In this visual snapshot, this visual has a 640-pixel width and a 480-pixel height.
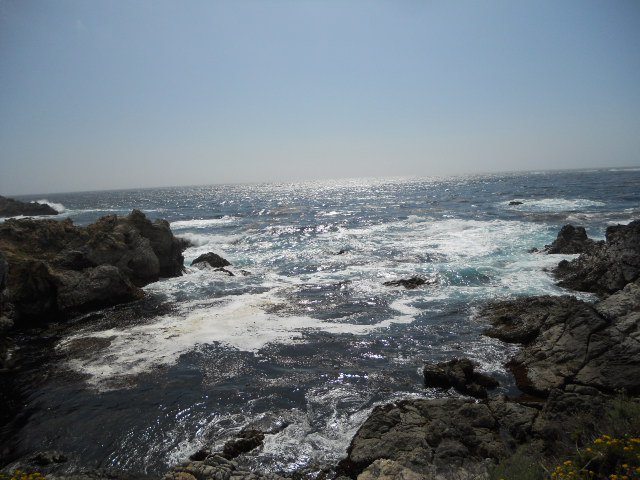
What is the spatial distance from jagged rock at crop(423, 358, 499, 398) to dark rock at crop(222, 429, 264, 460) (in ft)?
17.9

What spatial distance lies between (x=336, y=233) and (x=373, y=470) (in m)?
39.6

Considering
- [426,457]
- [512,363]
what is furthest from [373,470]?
[512,363]

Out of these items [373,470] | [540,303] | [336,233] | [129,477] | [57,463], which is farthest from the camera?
[336,233]

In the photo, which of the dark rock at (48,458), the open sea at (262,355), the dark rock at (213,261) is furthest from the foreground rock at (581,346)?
the dark rock at (213,261)


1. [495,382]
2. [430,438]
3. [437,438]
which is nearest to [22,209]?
[495,382]

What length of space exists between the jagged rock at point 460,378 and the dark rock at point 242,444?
547cm

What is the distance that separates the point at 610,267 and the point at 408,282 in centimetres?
1045

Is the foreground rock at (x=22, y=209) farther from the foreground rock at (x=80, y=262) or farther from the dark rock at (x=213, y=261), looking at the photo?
the dark rock at (x=213, y=261)

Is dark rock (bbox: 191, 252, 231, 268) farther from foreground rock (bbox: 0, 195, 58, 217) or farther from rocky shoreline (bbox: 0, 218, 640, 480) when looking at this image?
foreground rock (bbox: 0, 195, 58, 217)

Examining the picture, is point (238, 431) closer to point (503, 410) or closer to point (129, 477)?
→ point (129, 477)

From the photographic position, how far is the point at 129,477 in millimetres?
8578

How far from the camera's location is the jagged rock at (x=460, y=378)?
11.4 m

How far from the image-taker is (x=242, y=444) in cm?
952

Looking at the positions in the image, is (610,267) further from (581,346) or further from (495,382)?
(495,382)
